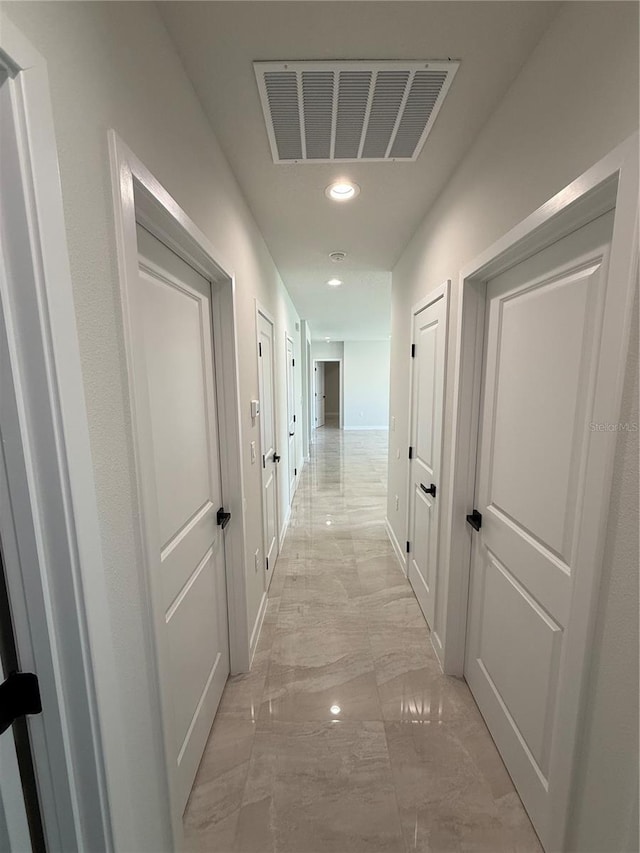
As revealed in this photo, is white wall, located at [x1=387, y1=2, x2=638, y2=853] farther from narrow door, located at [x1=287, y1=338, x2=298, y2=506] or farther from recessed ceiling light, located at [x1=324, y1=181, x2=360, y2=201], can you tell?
narrow door, located at [x1=287, y1=338, x2=298, y2=506]

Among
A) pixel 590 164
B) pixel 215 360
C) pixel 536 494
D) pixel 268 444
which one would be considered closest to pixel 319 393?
pixel 268 444

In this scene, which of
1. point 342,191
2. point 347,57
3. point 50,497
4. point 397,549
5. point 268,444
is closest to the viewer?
point 50,497

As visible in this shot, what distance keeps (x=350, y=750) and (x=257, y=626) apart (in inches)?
33.8

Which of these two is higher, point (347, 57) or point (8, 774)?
point (347, 57)

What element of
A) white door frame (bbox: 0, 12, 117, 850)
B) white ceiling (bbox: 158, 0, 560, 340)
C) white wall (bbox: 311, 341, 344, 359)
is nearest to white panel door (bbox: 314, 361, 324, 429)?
white wall (bbox: 311, 341, 344, 359)

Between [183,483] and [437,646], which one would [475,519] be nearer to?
[437,646]

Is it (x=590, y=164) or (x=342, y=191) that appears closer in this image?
(x=590, y=164)

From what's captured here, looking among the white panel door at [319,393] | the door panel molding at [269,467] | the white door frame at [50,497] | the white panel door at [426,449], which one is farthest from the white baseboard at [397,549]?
the white panel door at [319,393]

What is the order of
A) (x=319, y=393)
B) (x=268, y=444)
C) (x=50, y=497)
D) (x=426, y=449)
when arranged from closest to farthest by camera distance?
(x=50, y=497) → (x=426, y=449) → (x=268, y=444) → (x=319, y=393)

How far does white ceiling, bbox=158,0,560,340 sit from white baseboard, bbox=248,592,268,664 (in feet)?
8.02

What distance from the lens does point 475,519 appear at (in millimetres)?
1672

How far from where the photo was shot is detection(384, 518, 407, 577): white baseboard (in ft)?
9.37

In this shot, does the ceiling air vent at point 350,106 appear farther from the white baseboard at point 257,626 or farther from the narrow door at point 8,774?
the white baseboard at point 257,626

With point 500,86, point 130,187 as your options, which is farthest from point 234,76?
point 500,86
